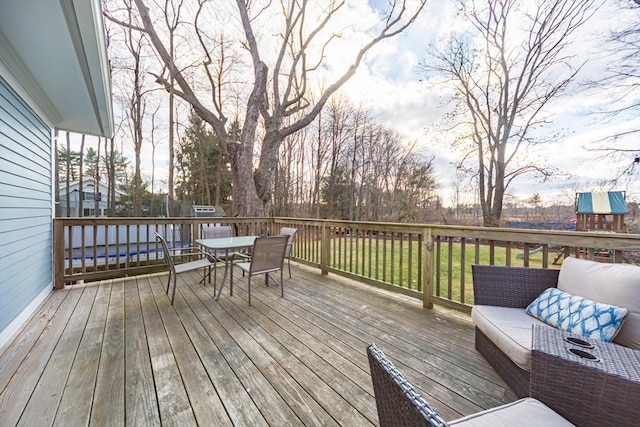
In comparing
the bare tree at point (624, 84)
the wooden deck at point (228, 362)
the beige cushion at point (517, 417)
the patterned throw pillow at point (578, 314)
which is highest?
the bare tree at point (624, 84)

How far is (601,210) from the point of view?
21.0 feet

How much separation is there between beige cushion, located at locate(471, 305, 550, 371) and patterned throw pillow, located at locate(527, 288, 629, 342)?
0.27ft

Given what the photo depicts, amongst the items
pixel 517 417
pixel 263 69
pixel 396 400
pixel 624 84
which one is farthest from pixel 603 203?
pixel 263 69

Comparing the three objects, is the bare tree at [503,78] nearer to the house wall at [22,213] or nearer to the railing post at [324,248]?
the railing post at [324,248]

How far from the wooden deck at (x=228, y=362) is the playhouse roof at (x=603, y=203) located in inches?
261

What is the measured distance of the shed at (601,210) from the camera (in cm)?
611

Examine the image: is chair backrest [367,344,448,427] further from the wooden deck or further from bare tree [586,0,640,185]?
bare tree [586,0,640,185]

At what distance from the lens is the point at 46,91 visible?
305 cm

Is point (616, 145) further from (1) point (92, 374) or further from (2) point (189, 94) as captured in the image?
(2) point (189, 94)

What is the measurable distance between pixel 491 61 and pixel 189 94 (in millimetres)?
10037

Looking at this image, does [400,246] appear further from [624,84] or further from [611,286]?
[624,84]

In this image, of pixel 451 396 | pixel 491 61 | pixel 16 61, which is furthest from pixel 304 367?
pixel 491 61

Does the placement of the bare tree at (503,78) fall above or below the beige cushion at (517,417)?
above

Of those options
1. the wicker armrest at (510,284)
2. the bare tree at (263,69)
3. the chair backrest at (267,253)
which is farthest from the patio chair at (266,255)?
the bare tree at (263,69)
